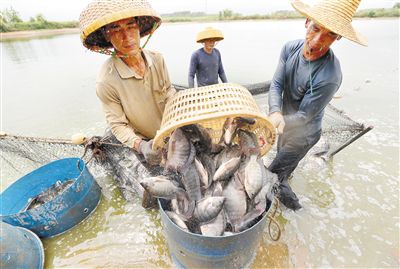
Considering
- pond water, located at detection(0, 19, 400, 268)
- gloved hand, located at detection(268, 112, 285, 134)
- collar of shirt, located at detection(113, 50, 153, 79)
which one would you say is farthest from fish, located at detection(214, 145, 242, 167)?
pond water, located at detection(0, 19, 400, 268)

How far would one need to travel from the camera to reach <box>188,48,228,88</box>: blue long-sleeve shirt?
492cm

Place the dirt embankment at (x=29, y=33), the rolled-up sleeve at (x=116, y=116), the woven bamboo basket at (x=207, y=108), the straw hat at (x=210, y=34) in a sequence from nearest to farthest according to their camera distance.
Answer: the woven bamboo basket at (x=207, y=108) < the rolled-up sleeve at (x=116, y=116) < the straw hat at (x=210, y=34) < the dirt embankment at (x=29, y=33)

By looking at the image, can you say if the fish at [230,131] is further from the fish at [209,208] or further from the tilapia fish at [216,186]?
the fish at [209,208]

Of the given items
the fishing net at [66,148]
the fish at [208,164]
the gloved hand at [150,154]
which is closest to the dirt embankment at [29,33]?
the fishing net at [66,148]

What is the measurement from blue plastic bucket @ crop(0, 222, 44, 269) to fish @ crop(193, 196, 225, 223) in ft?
6.48

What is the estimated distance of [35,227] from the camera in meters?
2.85

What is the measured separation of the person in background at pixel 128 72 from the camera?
6.50 ft

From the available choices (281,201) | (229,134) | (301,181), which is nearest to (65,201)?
(229,134)

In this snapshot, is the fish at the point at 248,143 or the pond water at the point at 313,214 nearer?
the fish at the point at 248,143

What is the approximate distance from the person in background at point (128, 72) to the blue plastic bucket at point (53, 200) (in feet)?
3.41

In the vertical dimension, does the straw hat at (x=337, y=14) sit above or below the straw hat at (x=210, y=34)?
above

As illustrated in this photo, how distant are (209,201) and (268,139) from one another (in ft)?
3.14

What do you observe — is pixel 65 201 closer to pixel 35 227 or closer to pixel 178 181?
pixel 35 227

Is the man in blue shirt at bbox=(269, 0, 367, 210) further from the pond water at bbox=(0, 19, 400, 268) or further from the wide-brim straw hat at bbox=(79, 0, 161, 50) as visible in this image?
the wide-brim straw hat at bbox=(79, 0, 161, 50)
